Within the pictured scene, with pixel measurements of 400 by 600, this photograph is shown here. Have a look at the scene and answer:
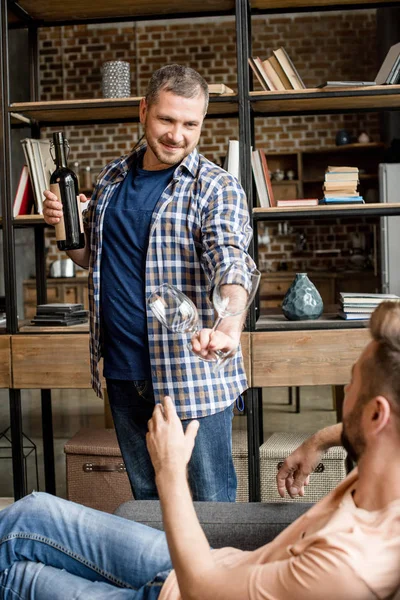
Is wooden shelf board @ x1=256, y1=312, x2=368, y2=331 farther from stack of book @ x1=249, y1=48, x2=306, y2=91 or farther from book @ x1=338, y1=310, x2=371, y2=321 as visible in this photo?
stack of book @ x1=249, y1=48, x2=306, y2=91

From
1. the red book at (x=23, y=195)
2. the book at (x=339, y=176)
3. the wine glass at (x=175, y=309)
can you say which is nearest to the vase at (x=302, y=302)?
the book at (x=339, y=176)

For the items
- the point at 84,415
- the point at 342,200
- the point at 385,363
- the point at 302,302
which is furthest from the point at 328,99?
the point at 84,415

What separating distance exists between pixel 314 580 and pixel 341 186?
7.64ft

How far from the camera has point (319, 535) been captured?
119cm

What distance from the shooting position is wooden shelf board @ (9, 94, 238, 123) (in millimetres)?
3211

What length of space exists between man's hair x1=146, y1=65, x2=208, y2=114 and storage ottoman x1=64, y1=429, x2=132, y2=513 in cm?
170

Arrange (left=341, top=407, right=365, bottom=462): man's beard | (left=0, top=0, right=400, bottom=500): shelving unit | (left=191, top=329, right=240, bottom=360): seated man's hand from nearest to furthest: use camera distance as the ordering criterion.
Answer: (left=341, top=407, right=365, bottom=462): man's beard
(left=191, top=329, right=240, bottom=360): seated man's hand
(left=0, top=0, right=400, bottom=500): shelving unit

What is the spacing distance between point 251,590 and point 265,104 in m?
2.49

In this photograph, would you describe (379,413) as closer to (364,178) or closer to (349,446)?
(349,446)

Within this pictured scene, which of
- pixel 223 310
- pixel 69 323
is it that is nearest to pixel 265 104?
pixel 69 323

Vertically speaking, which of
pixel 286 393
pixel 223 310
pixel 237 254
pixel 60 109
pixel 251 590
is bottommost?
pixel 286 393

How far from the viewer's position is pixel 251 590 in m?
1.20

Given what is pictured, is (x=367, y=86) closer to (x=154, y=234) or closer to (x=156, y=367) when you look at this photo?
(x=154, y=234)

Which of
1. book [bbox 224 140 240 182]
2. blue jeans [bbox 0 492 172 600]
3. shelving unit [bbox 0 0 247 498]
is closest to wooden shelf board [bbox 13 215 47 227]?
shelving unit [bbox 0 0 247 498]
